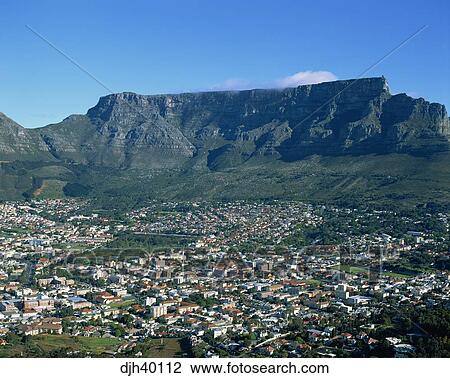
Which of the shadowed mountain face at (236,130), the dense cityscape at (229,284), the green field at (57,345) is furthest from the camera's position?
the shadowed mountain face at (236,130)

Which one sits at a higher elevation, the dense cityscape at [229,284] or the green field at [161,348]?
the dense cityscape at [229,284]

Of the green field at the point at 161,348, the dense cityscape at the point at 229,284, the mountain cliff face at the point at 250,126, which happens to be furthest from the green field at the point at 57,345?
the mountain cliff face at the point at 250,126

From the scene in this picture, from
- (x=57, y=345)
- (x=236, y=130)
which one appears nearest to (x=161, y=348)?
(x=57, y=345)

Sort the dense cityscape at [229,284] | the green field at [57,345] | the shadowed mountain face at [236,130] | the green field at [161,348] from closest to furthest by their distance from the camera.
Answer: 1. the green field at [161,348]
2. the green field at [57,345]
3. the dense cityscape at [229,284]
4. the shadowed mountain face at [236,130]

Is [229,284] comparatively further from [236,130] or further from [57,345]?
[236,130]

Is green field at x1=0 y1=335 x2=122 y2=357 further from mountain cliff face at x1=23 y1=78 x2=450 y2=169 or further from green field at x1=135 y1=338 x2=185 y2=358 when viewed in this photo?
mountain cliff face at x1=23 y1=78 x2=450 y2=169

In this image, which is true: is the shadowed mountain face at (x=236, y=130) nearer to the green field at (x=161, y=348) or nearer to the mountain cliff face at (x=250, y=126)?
the mountain cliff face at (x=250, y=126)
